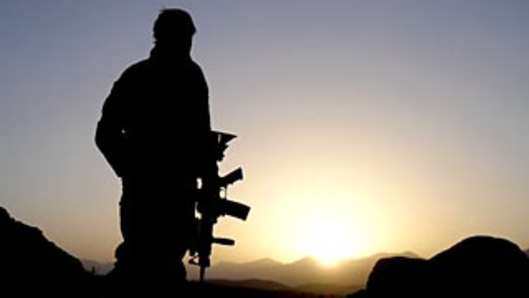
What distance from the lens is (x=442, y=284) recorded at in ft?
68.3

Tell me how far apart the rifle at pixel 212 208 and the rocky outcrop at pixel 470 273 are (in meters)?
14.8

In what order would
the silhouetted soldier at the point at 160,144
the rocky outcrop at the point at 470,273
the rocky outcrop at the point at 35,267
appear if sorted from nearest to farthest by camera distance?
the silhouetted soldier at the point at 160,144 → the rocky outcrop at the point at 35,267 → the rocky outcrop at the point at 470,273

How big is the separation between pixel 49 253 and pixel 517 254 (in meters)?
14.6

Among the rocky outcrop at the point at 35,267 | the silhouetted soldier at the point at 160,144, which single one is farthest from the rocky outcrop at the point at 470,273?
the silhouetted soldier at the point at 160,144

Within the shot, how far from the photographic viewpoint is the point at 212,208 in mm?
5957

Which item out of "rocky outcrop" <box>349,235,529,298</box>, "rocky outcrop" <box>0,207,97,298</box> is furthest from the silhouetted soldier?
"rocky outcrop" <box>349,235,529,298</box>

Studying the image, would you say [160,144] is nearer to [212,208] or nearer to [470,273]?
[212,208]

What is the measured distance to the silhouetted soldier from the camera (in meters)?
5.12

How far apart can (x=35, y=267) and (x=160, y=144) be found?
601 inches

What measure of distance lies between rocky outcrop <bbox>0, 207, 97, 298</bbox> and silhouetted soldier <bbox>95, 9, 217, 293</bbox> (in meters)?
8.27

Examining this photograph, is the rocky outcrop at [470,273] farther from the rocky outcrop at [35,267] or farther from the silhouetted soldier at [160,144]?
the silhouetted soldier at [160,144]

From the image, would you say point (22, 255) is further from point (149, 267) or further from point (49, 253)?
point (149, 267)

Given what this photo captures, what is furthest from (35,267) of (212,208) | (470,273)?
(212,208)

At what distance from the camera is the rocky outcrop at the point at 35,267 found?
14.6 metres
